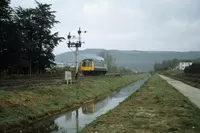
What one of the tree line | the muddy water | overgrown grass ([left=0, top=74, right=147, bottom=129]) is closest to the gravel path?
the muddy water

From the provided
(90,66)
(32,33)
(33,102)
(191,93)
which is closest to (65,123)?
(33,102)

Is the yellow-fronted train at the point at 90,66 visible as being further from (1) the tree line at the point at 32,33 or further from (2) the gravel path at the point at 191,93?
(2) the gravel path at the point at 191,93

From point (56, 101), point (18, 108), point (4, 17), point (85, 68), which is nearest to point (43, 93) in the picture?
point (56, 101)

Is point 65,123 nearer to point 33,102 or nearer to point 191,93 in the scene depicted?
point 33,102

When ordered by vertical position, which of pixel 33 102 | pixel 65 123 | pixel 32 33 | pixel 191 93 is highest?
pixel 32 33

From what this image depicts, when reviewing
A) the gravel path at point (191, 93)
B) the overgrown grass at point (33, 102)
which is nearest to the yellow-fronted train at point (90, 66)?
the gravel path at point (191, 93)

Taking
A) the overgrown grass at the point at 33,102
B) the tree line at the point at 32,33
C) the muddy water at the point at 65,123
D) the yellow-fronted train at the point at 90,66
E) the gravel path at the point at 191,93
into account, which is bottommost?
the muddy water at the point at 65,123

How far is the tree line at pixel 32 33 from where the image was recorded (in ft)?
113

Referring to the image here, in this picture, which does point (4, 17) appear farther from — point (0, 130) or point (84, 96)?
Result: point (0, 130)

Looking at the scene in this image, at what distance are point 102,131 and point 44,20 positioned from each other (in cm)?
3642

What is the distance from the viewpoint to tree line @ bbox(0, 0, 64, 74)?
1360 inches

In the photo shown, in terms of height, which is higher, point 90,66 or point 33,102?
point 90,66

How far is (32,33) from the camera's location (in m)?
43.4

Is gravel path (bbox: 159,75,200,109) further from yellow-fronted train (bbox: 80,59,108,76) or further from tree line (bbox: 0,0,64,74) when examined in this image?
tree line (bbox: 0,0,64,74)
